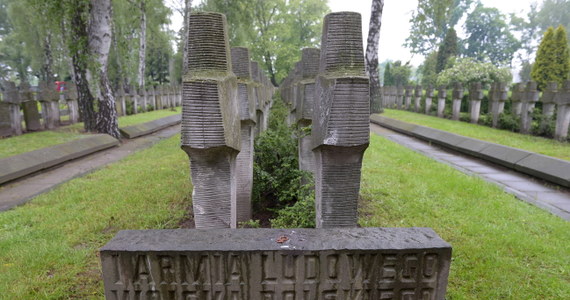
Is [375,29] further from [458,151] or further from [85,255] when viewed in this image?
[85,255]

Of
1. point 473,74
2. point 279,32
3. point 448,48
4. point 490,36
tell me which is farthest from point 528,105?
point 490,36

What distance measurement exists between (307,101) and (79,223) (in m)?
2.72

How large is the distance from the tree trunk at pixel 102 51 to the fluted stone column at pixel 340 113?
25.6ft

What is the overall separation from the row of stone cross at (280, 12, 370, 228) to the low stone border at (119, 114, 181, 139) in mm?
8893

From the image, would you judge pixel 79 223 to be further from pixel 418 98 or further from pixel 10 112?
pixel 418 98

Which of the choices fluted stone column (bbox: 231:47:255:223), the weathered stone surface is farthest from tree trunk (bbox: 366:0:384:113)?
the weathered stone surface

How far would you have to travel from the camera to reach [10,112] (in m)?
8.75

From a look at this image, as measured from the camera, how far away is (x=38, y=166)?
5801 millimetres

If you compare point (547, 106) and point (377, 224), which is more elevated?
point (547, 106)

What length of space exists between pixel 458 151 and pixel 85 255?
7.58m

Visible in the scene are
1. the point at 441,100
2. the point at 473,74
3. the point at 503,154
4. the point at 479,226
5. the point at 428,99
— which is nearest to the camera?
the point at 479,226

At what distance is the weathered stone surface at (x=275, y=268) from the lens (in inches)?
64.7

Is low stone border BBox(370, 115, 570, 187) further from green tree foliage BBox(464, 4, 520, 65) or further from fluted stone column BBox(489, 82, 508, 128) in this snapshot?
green tree foliage BBox(464, 4, 520, 65)

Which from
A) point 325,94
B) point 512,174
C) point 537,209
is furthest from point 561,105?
point 325,94
